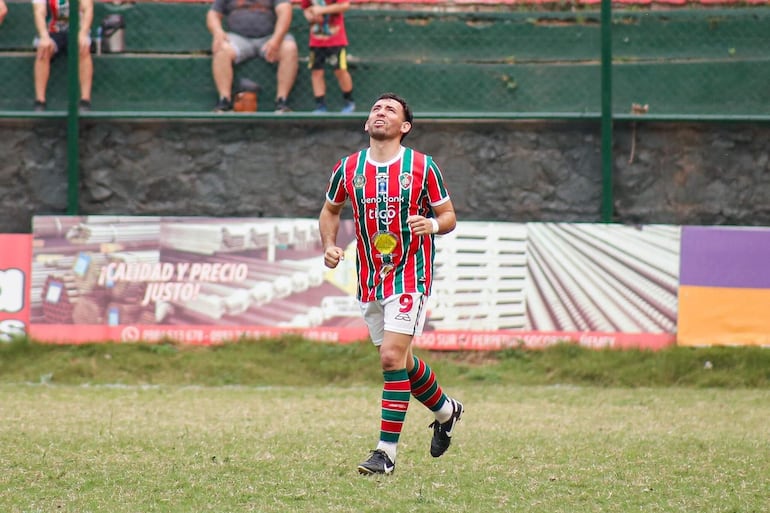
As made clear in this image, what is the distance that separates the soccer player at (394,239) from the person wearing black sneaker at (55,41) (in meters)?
7.01

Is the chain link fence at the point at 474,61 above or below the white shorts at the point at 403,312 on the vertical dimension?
above

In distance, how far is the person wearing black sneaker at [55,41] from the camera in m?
13.2

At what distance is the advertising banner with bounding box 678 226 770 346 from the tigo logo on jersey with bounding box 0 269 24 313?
21.1ft

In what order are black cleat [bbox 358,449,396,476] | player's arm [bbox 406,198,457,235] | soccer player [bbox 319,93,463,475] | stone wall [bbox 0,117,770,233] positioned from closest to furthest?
black cleat [bbox 358,449,396,476] < player's arm [bbox 406,198,457,235] < soccer player [bbox 319,93,463,475] < stone wall [bbox 0,117,770,233]

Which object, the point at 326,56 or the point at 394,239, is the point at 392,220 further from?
the point at 326,56

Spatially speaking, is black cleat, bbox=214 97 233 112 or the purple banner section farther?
black cleat, bbox=214 97 233 112

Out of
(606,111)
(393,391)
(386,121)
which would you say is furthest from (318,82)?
(393,391)

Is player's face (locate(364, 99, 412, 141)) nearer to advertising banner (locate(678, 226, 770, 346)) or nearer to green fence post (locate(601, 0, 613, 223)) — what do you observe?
advertising banner (locate(678, 226, 770, 346))

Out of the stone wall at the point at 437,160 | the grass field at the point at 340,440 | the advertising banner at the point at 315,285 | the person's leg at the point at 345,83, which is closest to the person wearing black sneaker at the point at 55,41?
the stone wall at the point at 437,160

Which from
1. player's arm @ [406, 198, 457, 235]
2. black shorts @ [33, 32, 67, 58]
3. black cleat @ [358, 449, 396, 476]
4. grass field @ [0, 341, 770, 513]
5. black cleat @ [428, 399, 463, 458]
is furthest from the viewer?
black shorts @ [33, 32, 67, 58]

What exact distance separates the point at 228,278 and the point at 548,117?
→ 3741 millimetres

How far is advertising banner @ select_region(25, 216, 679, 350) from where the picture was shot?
12156 millimetres

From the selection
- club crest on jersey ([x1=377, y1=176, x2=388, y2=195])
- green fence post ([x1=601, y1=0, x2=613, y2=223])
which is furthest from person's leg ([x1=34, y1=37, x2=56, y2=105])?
club crest on jersey ([x1=377, y1=176, x2=388, y2=195])

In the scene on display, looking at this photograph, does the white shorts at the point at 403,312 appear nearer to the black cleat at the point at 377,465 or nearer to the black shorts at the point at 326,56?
the black cleat at the point at 377,465
